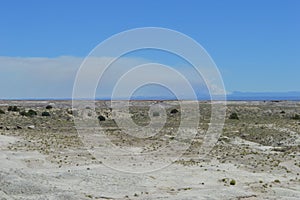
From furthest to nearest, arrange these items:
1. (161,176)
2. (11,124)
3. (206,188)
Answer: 1. (11,124)
2. (161,176)
3. (206,188)

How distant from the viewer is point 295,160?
33.4 meters

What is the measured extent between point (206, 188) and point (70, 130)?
3260 centimetres

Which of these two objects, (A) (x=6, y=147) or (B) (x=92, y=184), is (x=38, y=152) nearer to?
(A) (x=6, y=147)

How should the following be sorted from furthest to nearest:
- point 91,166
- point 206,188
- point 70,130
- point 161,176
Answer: point 70,130 < point 91,166 < point 161,176 < point 206,188

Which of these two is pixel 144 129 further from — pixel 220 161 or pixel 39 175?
pixel 39 175

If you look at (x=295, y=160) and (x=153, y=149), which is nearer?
(x=295, y=160)

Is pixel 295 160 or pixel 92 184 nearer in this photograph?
pixel 92 184

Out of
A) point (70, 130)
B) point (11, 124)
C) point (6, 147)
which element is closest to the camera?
point (6, 147)

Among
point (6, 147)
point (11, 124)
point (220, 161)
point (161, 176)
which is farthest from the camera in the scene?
point (11, 124)

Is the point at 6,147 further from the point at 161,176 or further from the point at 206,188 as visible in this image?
the point at 206,188

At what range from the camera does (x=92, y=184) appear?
24344 millimetres

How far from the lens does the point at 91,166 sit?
29375 millimetres

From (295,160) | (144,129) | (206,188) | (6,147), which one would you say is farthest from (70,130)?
(206,188)

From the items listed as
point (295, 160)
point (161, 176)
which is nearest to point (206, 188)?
point (161, 176)
